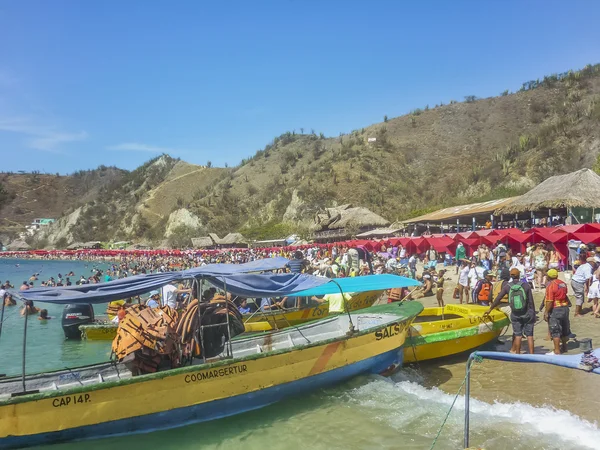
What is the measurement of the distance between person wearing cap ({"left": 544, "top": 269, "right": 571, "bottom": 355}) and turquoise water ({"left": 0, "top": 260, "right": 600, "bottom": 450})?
72cm

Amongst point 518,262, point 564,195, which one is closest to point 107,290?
point 518,262

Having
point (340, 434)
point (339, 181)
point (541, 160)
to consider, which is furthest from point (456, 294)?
point (339, 181)

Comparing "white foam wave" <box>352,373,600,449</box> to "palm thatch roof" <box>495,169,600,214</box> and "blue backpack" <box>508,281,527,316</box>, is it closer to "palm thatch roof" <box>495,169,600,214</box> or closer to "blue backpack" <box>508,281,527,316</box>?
"blue backpack" <box>508,281,527,316</box>

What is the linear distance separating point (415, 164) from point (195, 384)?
59.0 m

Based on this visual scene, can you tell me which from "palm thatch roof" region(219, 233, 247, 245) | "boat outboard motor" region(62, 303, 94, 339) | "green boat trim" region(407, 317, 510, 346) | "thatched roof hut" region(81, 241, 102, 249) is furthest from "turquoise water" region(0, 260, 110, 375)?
"thatched roof hut" region(81, 241, 102, 249)

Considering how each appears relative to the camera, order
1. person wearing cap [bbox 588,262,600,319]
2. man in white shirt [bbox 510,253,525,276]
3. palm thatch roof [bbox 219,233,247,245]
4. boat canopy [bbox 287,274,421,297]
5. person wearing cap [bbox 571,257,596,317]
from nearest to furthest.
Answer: boat canopy [bbox 287,274,421,297], person wearing cap [bbox 588,262,600,319], person wearing cap [bbox 571,257,596,317], man in white shirt [bbox 510,253,525,276], palm thatch roof [bbox 219,233,247,245]

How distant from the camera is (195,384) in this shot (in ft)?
26.4

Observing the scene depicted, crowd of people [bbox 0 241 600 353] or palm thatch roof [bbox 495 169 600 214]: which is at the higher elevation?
palm thatch roof [bbox 495 169 600 214]

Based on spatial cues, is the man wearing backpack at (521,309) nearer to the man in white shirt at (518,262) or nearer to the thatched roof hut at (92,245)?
the man in white shirt at (518,262)

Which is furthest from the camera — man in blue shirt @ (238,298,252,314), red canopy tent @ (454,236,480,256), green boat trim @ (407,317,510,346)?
red canopy tent @ (454,236,480,256)

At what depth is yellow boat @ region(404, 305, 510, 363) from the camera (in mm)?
10797

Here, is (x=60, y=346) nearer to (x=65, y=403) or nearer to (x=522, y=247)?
(x=65, y=403)

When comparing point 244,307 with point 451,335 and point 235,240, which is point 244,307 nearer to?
point 451,335

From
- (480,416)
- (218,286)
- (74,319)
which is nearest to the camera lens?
(480,416)
